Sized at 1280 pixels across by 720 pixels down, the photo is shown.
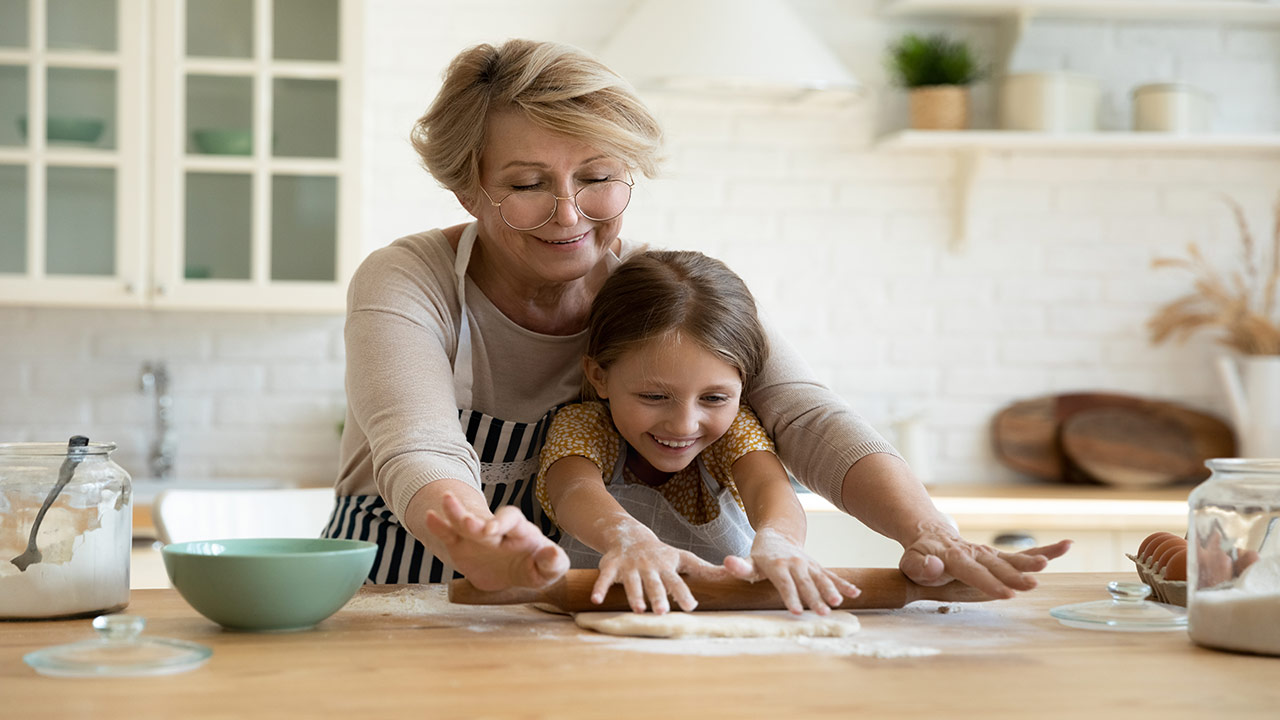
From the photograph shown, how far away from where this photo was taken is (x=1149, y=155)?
3574 millimetres

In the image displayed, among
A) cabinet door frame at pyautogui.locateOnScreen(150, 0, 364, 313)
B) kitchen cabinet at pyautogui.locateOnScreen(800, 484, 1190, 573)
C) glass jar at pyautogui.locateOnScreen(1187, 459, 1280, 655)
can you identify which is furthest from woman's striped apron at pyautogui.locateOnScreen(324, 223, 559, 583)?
cabinet door frame at pyautogui.locateOnScreen(150, 0, 364, 313)

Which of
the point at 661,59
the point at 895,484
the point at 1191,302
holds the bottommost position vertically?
the point at 895,484

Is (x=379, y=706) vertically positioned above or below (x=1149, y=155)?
below

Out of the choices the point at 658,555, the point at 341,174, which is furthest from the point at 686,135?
the point at 658,555

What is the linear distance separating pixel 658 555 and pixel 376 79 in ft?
8.31

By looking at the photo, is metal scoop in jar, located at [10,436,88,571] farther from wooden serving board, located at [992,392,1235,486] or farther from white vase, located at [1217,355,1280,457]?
white vase, located at [1217,355,1280,457]

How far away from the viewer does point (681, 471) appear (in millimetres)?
1654

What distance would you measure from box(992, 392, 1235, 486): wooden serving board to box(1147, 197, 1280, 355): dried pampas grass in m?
0.23

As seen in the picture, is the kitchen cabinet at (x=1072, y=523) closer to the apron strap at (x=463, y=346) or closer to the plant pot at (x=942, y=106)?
the plant pot at (x=942, y=106)

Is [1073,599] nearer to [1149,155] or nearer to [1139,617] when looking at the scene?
[1139,617]

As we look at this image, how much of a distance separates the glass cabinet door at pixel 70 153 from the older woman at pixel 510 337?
5.32ft

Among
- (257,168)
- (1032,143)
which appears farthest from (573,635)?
(1032,143)

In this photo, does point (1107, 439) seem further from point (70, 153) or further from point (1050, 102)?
point (70, 153)

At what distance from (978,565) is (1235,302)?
258 centimetres
